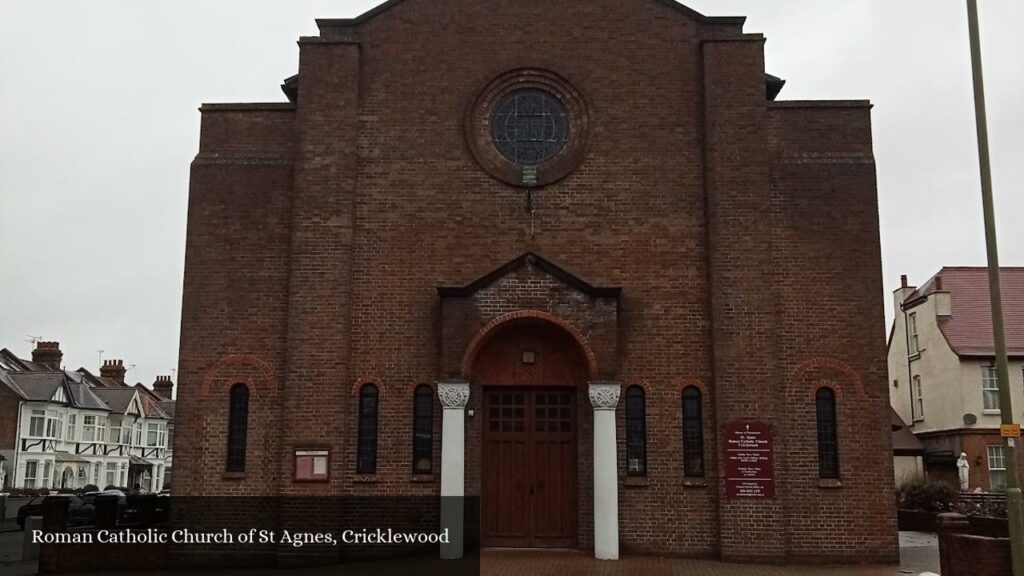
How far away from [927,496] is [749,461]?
12.8 m

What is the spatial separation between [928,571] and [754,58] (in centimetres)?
966

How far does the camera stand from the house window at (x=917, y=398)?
38.2 meters

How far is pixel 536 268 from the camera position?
1731 centimetres

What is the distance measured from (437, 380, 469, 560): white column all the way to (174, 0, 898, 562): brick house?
56 mm

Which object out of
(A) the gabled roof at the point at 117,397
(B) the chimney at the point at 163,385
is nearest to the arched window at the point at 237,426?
(A) the gabled roof at the point at 117,397

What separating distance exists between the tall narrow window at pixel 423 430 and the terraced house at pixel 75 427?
34900mm

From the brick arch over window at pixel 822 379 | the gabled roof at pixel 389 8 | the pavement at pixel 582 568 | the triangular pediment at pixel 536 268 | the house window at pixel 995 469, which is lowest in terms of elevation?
the pavement at pixel 582 568

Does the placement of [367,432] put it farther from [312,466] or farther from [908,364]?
[908,364]

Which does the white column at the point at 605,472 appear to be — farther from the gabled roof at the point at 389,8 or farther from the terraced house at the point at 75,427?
the terraced house at the point at 75,427

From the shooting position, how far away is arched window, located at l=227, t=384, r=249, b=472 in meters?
17.8

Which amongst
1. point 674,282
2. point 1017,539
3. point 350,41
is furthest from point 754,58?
point 1017,539

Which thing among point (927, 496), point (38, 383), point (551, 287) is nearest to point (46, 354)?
point (38, 383)

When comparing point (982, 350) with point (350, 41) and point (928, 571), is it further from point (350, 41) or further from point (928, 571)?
point (350, 41)

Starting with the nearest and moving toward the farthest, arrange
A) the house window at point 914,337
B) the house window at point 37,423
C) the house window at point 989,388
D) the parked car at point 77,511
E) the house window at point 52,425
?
the parked car at point 77,511 → the house window at point 989,388 → the house window at point 914,337 → the house window at point 37,423 → the house window at point 52,425
